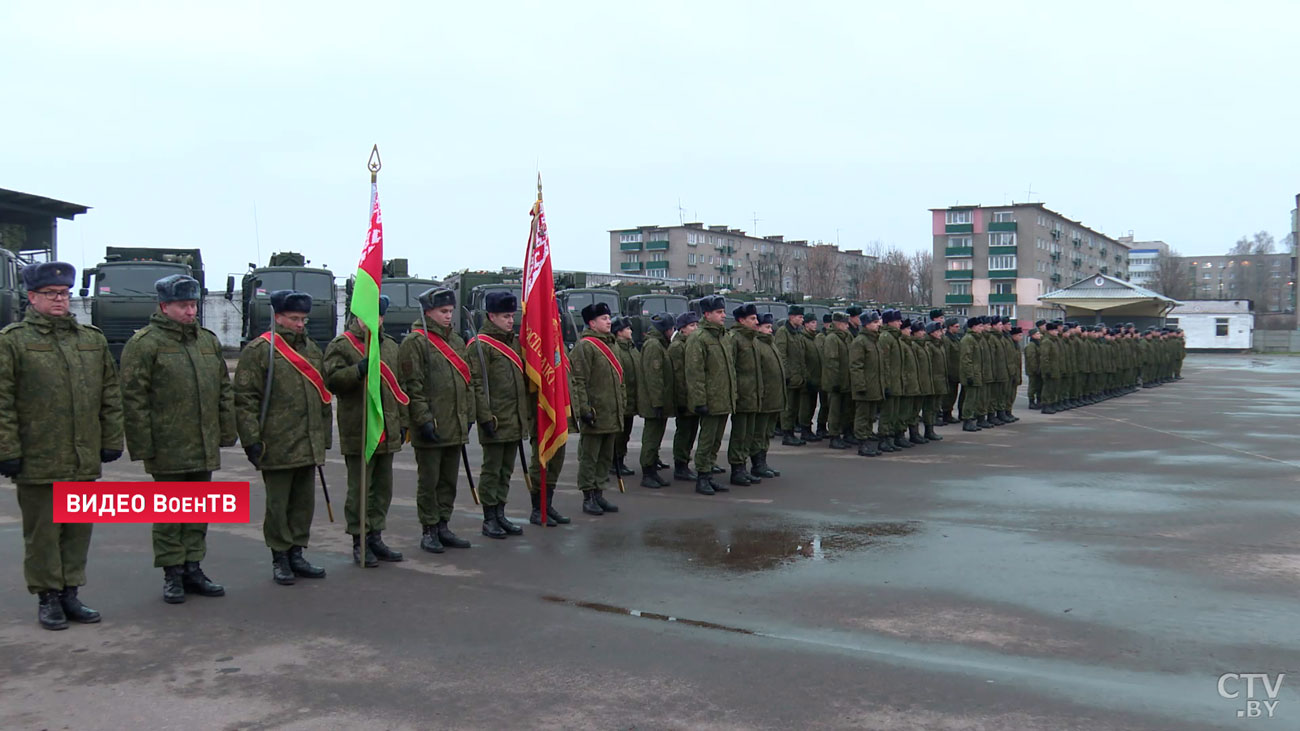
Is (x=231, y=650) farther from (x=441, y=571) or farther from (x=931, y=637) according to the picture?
(x=931, y=637)

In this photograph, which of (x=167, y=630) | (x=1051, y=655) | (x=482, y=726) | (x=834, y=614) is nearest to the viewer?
(x=482, y=726)

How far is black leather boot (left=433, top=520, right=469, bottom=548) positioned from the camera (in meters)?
8.10

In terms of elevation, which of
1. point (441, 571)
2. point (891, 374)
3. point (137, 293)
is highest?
point (137, 293)

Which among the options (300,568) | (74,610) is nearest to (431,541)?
(300,568)

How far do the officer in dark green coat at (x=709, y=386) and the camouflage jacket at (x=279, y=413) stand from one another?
192 inches

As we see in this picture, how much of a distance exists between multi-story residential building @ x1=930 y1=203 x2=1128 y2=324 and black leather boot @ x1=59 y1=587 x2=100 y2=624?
A: 306 ft

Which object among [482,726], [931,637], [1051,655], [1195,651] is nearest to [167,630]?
[482,726]

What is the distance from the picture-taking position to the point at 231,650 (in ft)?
18.0

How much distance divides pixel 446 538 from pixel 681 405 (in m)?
4.44

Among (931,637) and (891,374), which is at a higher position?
(891,374)

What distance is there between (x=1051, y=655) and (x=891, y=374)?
30.6 feet

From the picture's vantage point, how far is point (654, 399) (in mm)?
11891

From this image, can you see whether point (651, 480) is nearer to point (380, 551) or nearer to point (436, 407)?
point (436, 407)

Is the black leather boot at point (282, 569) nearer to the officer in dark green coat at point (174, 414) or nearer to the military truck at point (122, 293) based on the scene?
the officer in dark green coat at point (174, 414)
